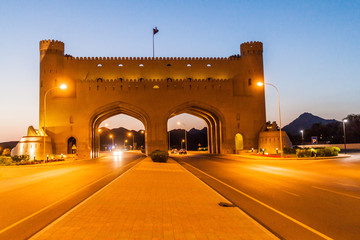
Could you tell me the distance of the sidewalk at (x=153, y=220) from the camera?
5.41m

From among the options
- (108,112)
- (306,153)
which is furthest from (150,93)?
(306,153)

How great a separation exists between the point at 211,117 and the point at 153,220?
50775mm

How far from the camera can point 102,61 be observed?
53.9 meters

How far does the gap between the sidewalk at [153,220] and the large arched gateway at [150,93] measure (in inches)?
1641

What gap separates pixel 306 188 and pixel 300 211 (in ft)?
15.9

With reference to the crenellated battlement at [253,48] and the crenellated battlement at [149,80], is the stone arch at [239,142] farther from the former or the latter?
the crenellated battlement at [253,48]

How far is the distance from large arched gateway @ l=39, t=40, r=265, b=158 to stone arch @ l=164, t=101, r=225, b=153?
0.16 m

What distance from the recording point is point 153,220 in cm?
652

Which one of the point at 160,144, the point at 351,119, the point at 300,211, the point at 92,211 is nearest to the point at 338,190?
the point at 300,211

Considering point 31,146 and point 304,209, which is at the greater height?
point 31,146

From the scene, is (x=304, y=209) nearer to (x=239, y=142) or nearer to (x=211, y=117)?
(x=239, y=142)

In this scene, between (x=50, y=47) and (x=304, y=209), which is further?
(x=50, y=47)

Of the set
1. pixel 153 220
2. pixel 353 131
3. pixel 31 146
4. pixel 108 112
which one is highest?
pixel 108 112

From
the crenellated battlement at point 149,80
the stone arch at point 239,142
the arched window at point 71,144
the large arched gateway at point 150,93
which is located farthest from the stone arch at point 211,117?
the arched window at point 71,144
